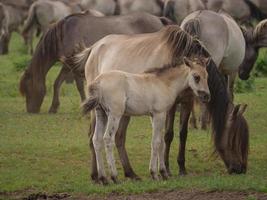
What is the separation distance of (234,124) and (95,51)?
6.27 ft

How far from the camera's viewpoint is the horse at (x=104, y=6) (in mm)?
28859

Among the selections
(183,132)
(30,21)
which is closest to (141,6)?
(30,21)

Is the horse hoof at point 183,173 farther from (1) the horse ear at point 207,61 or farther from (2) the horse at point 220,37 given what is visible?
(2) the horse at point 220,37

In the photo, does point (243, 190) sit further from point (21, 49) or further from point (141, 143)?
point (21, 49)

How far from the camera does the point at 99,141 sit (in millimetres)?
10102

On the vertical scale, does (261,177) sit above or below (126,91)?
below

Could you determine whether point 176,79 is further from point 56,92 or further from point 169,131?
point 56,92

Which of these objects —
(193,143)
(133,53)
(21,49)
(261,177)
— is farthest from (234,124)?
(21,49)

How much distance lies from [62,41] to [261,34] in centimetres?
345

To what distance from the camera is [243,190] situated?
9016mm

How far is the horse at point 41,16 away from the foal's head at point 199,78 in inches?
612

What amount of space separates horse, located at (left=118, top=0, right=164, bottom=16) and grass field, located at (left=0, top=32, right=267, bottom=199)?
9902mm

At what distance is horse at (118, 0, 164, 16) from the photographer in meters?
28.0

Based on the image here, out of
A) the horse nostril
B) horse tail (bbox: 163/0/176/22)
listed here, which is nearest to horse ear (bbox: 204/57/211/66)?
the horse nostril
